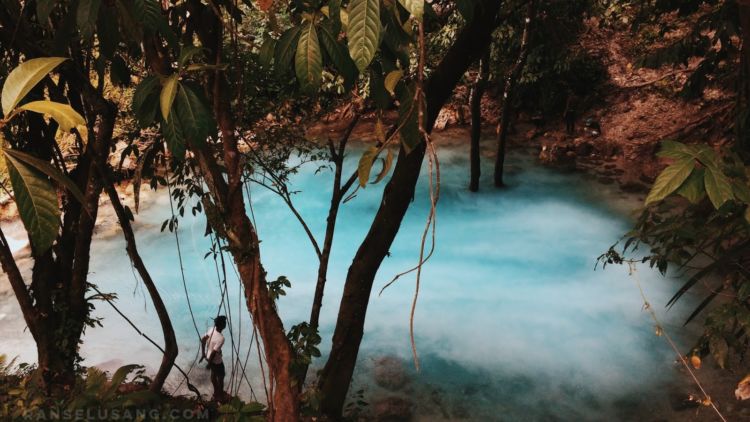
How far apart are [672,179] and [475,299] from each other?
556 cm

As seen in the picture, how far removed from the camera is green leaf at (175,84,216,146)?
4.06ft

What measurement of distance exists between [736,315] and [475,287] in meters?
4.98

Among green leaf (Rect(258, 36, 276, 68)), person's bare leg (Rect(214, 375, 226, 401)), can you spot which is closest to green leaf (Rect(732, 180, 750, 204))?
green leaf (Rect(258, 36, 276, 68))

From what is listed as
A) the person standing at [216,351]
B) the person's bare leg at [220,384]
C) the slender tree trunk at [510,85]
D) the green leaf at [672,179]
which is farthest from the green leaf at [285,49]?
the slender tree trunk at [510,85]

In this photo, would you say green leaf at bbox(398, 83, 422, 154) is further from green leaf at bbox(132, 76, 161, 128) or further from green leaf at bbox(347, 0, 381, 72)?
green leaf at bbox(132, 76, 161, 128)

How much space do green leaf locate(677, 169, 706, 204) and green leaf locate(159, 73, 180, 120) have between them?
3.52 feet

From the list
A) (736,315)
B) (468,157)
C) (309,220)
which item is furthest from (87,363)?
(468,157)

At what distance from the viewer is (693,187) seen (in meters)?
1.29

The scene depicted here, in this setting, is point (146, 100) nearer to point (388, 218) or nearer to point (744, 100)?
point (388, 218)

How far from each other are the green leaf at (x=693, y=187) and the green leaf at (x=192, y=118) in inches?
39.9

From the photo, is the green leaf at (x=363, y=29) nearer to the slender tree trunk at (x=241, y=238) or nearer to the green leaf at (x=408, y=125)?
the green leaf at (x=408, y=125)

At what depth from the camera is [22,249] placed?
7285 millimetres

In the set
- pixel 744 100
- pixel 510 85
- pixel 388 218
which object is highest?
pixel 510 85

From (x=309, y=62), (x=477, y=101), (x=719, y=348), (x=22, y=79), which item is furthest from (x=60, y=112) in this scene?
(x=477, y=101)
